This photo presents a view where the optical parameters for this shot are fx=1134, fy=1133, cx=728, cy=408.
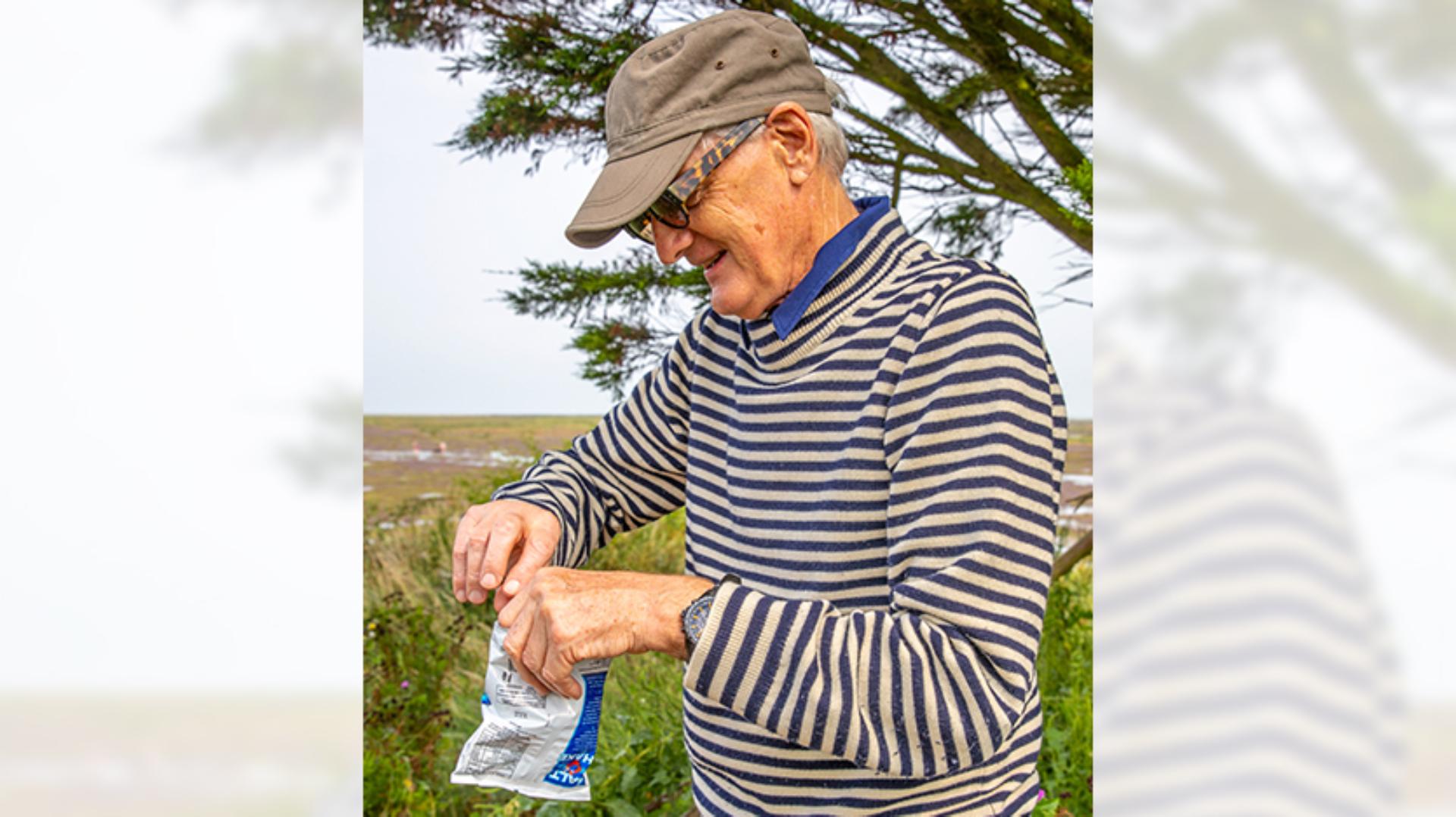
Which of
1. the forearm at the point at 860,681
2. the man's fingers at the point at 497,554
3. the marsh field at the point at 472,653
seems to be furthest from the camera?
the marsh field at the point at 472,653

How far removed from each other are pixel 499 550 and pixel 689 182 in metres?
0.46

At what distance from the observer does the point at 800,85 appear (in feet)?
3.91

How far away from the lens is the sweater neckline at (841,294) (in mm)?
1166

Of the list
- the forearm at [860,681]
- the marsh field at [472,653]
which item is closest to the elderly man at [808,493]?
the forearm at [860,681]

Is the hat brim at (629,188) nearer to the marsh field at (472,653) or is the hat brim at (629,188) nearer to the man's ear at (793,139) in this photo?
the man's ear at (793,139)

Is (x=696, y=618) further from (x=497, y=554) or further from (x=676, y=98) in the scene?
(x=676, y=98)

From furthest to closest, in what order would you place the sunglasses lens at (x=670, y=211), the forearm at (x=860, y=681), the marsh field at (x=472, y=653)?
the marsh field at (x=472, y=653), the sunglasses lens at (x=670, y=211), the forearm at (x=860, y=681)

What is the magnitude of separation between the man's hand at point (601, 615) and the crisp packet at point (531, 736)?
0.56ft

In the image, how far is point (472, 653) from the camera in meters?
3.82

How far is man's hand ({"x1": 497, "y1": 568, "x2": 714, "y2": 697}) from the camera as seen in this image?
99 cm
